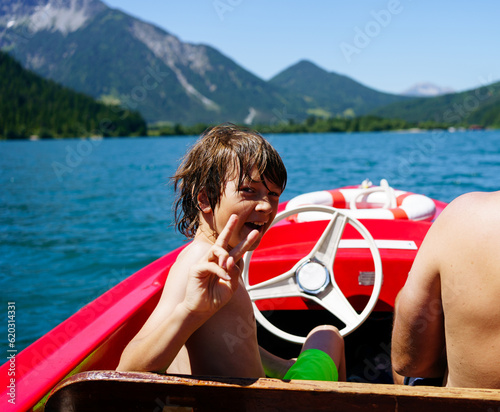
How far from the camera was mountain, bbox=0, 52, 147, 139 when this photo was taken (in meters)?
74.0

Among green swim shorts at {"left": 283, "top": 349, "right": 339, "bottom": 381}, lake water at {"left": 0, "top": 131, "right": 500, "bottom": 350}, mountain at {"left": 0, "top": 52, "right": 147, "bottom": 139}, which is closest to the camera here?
green swim shorts at {"left": 283, "top": 349, "right": 339, "bottom": 381}

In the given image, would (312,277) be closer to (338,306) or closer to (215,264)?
(338,306)

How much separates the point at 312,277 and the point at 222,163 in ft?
3.46

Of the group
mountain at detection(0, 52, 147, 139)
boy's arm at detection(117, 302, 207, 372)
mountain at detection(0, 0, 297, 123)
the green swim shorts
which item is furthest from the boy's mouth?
mountain at detection(0, 0, 297, 123)

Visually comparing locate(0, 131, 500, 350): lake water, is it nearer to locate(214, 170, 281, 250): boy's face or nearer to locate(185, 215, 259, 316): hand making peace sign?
locate(214, 170, 281, 250): boy's face

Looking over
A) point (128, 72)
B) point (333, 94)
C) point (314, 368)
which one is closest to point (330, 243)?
point (314, 368)

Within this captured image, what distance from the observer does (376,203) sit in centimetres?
447

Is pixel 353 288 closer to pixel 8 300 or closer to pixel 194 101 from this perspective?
pixel 8 300

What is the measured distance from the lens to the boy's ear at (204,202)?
121 centimetres

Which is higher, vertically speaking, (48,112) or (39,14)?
(39,14)

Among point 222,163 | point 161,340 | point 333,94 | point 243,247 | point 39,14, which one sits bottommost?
point 161,340

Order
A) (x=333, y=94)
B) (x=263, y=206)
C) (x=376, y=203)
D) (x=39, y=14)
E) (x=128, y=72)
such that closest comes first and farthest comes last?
(x=263, y=206) → (x=376, y=203) → (x=333, y=94) → (x=39, y=14) → (x=128, y=72)

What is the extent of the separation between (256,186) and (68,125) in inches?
3187

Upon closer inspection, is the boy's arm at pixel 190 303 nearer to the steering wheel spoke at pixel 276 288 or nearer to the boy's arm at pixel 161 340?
the boy's arm at pixel 161 340
